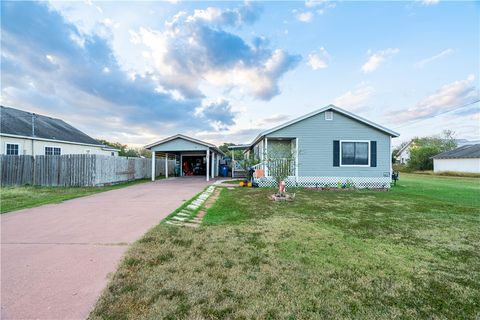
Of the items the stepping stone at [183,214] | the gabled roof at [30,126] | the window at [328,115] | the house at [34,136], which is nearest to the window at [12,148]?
the house at [34,136]

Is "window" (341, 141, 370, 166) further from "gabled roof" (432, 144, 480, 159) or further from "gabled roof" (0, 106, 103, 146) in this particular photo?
"gabled roof" (432, 144, 480, 159)

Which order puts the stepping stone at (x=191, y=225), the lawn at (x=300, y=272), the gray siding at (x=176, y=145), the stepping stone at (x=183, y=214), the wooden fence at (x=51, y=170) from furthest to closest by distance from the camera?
the gray siding at (x=176, y=145) < the wooden fence at (x=51, y=170) < the stepping stone at (x=183, y=214) < the stepping stone at (x=191, y=225) < the lawn at (x=300, y=272)

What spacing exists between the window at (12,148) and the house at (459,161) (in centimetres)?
4394

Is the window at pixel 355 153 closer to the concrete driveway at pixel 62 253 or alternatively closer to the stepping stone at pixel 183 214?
the stepping stone at pixel 183 214

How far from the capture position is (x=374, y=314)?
7.29 ft

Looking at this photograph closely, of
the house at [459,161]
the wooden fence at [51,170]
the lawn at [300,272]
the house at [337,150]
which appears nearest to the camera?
the lawn at [300,272]

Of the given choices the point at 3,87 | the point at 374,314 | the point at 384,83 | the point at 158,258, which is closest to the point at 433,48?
the point at 384,83

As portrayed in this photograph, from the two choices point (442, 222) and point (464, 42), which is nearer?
point (442, 222)

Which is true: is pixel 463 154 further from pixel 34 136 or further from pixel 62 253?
pixel 34 136

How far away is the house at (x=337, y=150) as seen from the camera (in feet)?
42.0

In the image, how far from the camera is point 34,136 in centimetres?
1638

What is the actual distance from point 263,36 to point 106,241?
1333 centimetres

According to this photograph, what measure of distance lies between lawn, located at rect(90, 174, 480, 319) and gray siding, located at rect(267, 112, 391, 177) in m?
7.23

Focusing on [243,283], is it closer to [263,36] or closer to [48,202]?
[48,202]
